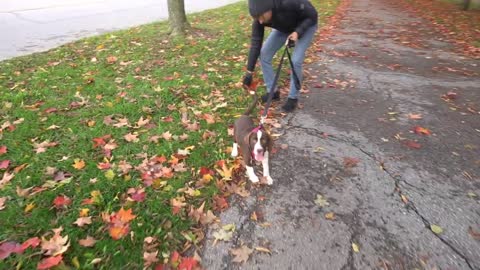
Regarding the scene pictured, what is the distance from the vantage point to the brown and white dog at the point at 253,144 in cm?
295

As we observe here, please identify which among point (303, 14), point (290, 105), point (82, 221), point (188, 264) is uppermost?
point (303, 14)

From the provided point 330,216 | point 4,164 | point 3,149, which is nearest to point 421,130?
point 330,216

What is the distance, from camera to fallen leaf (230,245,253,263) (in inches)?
99.4

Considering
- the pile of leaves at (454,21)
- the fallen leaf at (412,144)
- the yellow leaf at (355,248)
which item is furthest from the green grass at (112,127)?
the pile of leaves at (454,21)

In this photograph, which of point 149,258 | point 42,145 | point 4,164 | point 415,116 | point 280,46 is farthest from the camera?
point 415,116

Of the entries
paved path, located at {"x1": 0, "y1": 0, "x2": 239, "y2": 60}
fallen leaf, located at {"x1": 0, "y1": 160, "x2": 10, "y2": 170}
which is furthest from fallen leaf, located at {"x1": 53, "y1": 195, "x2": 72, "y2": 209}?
paved path, located at {"x1": 0, "y1": 0, "x2": 239, "y2": 60}

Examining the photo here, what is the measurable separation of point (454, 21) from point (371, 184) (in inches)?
415

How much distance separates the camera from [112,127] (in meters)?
4.20

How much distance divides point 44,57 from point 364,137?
20.4 ft

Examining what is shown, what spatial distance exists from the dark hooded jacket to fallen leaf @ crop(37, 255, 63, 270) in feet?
9.39

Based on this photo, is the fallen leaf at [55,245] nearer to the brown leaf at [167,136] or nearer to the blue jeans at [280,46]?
the brown leaf at [167,136]

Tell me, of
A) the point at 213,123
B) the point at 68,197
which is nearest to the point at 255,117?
the point at 213,123

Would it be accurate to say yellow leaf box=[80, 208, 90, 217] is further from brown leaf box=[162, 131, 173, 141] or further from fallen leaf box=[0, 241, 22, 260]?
brown leaf box=[162, 131, 173, 141]

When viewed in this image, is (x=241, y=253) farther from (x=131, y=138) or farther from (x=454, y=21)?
(x=454, y=21)
